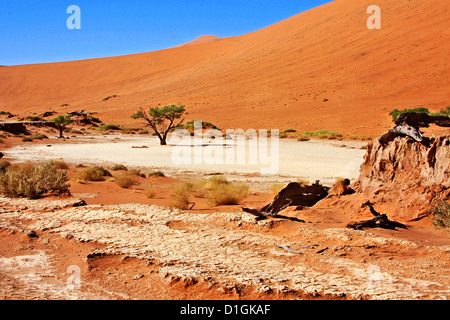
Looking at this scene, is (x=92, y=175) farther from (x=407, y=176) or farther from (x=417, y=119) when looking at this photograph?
(x=417, y=119)

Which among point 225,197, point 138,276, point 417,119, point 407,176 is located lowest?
point 138,276

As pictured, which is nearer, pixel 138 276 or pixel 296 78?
pixel 138 276

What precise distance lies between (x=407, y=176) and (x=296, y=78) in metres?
50.0

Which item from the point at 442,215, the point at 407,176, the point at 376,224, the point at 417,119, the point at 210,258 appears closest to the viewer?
the point at 210,258

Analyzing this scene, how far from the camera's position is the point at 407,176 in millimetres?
7613

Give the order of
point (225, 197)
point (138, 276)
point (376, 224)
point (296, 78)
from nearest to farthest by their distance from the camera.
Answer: point (138, 276), point (376, 224), point (225, 197), point (296, 78)

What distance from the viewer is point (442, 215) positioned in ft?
21.0

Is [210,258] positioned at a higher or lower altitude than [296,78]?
lower

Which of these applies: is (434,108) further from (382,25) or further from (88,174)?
(88,174)

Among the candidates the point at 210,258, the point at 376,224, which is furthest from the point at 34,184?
the point at 376,224

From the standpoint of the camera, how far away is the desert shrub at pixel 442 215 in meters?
6.25

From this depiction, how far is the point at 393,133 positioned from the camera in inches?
319

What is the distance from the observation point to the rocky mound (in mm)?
6938

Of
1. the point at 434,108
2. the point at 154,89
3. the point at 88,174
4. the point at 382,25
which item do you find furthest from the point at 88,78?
the point at 88,174
